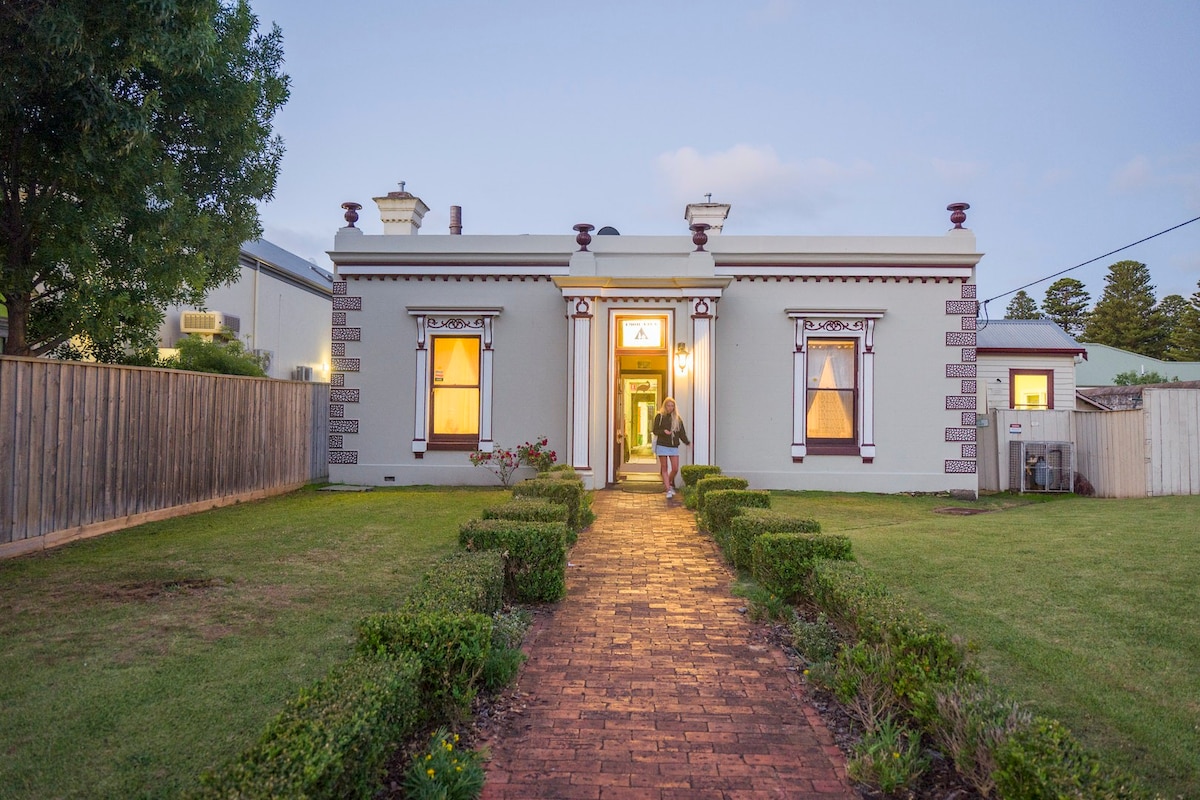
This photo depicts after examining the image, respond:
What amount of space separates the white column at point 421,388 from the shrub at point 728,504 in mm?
7179

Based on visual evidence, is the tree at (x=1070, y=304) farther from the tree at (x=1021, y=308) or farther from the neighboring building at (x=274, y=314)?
the neighboring building at (x=274, y=314)

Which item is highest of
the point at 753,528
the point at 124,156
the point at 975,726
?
the point at 124,156

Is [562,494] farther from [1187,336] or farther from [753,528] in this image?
[1187,336]

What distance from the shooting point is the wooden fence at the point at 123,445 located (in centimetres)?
775

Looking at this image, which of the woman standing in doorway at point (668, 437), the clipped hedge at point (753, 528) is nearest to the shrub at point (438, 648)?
the clipped hedge at point (753, 528)

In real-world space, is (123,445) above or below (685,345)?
below

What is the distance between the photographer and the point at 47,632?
513 cm

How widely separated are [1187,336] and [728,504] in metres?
48.5

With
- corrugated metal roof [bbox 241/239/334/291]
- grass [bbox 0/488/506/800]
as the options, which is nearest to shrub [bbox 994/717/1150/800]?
grass [bbox 0/488/506/800]

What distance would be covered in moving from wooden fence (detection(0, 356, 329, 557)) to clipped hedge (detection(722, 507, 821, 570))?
279 inches

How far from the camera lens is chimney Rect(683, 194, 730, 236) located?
15555mm

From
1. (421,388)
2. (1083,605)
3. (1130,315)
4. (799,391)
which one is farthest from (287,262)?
(1130,315)

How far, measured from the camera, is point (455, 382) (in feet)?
48.8

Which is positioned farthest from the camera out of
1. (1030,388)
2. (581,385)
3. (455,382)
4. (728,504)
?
(1030,388)
